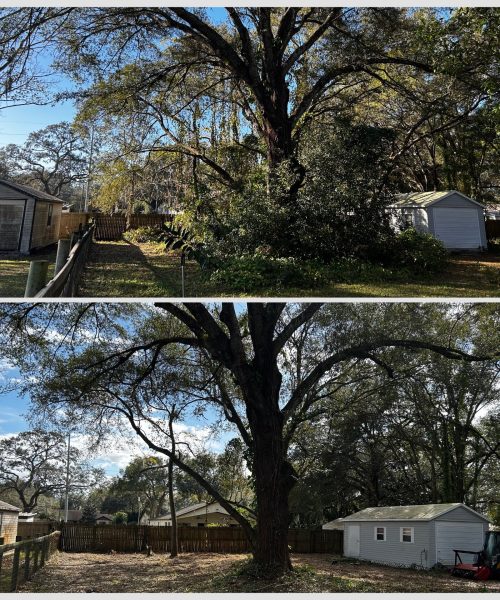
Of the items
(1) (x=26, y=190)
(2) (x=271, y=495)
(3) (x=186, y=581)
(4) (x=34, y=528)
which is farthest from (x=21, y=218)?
(4) (x=34, y=528)

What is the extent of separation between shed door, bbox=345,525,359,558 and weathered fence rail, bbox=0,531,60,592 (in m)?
12.8

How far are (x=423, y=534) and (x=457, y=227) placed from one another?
1050 centimetres

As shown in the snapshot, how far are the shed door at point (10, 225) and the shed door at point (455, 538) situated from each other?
15007 millimetres

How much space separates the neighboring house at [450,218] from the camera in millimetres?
20219

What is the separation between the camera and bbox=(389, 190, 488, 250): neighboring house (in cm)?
2022

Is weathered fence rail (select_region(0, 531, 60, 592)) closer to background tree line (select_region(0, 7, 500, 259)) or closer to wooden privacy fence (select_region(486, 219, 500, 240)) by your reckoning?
background tree line (select_region(0, 7, 500, 259))

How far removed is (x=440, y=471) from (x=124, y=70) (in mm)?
21100

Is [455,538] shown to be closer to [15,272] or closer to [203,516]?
[203,516]

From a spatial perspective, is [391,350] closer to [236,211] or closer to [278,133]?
[236,211]

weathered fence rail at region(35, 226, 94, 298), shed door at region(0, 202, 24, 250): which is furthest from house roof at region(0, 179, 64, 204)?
weathered fence rail at region(35, 226, 94, 298)

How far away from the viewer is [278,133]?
15.9 meters

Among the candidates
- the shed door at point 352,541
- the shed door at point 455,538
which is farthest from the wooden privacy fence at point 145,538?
the shed door at point 352,541

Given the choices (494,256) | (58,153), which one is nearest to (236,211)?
(58,153)

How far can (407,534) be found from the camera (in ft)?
62.3
